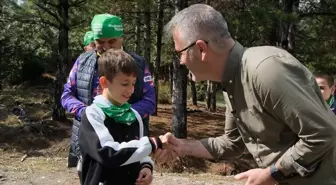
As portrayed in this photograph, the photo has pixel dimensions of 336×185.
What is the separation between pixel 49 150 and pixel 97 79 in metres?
7.07

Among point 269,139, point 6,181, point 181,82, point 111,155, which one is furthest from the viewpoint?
point 181,82

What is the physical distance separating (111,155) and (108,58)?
0.58 m

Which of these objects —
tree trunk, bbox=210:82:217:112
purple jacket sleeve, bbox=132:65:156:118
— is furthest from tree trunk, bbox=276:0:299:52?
tree trunk, bbox=210:82:217:112

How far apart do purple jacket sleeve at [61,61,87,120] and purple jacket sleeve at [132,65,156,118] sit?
15.4 inches

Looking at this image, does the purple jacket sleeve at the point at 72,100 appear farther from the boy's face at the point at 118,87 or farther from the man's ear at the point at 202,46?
the man's ear at the point at 202,46

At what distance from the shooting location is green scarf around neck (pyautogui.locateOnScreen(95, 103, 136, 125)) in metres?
2.51

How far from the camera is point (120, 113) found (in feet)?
8.34

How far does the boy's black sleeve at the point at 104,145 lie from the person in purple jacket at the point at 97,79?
22.7 inches

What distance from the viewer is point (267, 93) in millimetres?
A: 1836

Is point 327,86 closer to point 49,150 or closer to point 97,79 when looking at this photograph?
point 97,79

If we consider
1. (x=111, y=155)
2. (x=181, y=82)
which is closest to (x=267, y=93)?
(x=111, y=155)

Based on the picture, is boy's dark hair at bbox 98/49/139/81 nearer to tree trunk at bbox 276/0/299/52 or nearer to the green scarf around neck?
the green scarf around neck

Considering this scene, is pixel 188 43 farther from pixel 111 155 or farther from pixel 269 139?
pixel 111 155

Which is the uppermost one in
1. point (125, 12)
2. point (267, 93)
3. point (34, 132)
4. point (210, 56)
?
point (125, 12)
